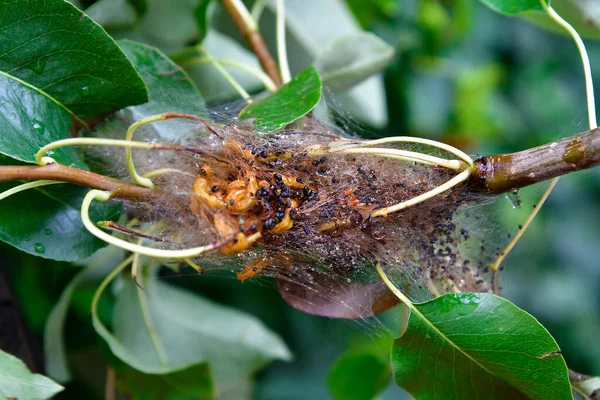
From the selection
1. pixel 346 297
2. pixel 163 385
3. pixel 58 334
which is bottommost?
pixel 163 385

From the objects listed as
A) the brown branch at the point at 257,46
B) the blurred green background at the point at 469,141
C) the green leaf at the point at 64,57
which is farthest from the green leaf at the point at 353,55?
the green leaf at the point at 64,57

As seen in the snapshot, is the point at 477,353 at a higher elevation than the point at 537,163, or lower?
lower

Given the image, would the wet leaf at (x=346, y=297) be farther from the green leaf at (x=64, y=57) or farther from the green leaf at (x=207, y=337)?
the green leaf at (x=207, y=337)

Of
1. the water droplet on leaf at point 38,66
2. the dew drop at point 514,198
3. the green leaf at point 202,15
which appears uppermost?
the green leaf at point 202,15

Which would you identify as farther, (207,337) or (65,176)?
(207,337)

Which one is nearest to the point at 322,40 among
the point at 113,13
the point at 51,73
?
the point at 113,13

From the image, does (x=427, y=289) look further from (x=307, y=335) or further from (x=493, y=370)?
(x=307, y=335)

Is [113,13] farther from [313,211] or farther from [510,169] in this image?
[510,169]

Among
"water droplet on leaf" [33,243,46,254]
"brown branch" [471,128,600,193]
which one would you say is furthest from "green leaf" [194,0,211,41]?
"brown branch" [471,128,600,193]
